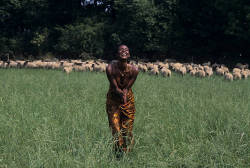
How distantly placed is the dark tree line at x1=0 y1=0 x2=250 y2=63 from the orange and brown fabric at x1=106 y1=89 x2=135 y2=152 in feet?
56.9

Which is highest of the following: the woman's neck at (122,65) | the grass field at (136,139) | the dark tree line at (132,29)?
the dark tree line at (132,29)

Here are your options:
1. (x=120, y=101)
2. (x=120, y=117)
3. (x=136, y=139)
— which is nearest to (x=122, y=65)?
(x=120, y=101)

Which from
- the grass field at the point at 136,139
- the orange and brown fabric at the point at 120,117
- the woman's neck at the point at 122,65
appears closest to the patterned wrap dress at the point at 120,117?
the orange and brown fabric at the point at 120,117

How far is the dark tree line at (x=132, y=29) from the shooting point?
2184 centimetres

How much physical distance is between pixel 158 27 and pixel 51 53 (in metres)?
12.1

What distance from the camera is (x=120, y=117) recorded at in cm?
422

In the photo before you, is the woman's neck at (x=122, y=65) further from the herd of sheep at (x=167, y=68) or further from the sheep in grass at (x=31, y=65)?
the sheep in grass at (x=31, y=65)

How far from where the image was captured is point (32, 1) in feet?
96.9

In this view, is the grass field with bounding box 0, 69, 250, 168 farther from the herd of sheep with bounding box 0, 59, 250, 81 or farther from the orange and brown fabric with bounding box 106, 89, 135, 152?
the herd of sheep with bounding box 0, 59, 250, 81

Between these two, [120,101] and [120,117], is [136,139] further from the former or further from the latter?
[120,101]

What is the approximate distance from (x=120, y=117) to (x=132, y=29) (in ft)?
68.8

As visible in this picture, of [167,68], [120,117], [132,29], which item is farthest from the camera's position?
[132,29]

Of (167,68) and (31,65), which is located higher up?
(167,68)

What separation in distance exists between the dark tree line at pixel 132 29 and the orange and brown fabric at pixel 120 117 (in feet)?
56.9
